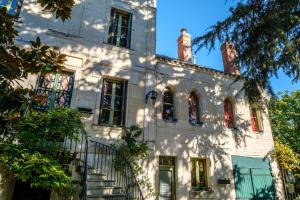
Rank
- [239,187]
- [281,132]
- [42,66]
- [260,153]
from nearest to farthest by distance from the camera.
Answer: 1. [42,66]
2. [239,187]
3. [260,153]
4. [281,132]

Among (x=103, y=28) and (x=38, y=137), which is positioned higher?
(x=103, y=28)

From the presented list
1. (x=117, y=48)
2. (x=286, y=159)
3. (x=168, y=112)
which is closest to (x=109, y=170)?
(x=168, y=112)

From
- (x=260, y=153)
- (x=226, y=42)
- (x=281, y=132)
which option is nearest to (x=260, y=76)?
(x=226, y=42)

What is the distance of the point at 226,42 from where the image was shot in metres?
9.06

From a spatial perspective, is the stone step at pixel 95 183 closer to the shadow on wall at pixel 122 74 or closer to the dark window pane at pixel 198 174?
the shadow on wall at pixel 122 74

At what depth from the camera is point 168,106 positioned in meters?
10.1

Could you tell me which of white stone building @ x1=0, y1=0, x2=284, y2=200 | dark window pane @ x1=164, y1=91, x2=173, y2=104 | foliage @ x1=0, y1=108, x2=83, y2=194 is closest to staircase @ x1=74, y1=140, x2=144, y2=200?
white stone building @ x1=0, y1=0, x2=284, y2=200

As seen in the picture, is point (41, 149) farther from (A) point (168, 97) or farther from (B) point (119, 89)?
(A) point (168, 97)

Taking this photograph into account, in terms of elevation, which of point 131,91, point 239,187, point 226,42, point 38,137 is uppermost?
point 226,42

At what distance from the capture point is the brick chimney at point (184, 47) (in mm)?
12469

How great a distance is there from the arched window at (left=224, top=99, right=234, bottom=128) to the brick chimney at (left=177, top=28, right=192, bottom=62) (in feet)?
9.85

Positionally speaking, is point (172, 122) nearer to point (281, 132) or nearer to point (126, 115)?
point (126, 115)

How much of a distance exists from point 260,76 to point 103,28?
637cm

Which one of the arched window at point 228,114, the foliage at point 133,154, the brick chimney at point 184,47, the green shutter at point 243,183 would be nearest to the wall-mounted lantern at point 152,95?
the foliage at point 133,154
